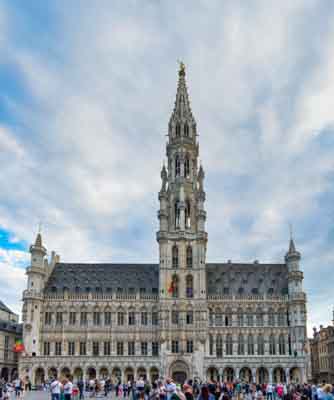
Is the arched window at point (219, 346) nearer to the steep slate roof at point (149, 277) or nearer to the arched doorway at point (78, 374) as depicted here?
the steep slate roof at point (149, 277)

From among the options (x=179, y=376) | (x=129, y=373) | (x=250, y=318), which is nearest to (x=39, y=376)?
(x=129, y=373)

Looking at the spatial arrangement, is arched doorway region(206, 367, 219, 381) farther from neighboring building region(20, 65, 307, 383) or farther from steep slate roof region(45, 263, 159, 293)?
steep slate roof region(45, 263, 159, 293)

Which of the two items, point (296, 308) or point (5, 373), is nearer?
point (296, 308)

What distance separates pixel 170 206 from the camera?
3868 inches

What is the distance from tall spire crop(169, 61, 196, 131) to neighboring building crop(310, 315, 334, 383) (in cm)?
5159

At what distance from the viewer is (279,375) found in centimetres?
8719

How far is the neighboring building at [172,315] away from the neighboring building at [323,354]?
1501 centimetres

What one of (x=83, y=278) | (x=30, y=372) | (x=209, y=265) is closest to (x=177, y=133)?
(x=209, y=265)

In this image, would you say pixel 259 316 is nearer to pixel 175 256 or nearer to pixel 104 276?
pixel 175 256

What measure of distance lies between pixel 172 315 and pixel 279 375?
20.9 meters

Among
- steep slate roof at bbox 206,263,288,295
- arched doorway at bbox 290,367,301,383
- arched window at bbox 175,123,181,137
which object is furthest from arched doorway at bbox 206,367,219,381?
arched window at bbox 175,123,181,137

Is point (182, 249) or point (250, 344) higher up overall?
point (182, 249)

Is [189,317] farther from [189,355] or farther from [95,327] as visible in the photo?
[95,327]

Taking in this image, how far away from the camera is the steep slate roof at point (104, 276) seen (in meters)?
94.8
